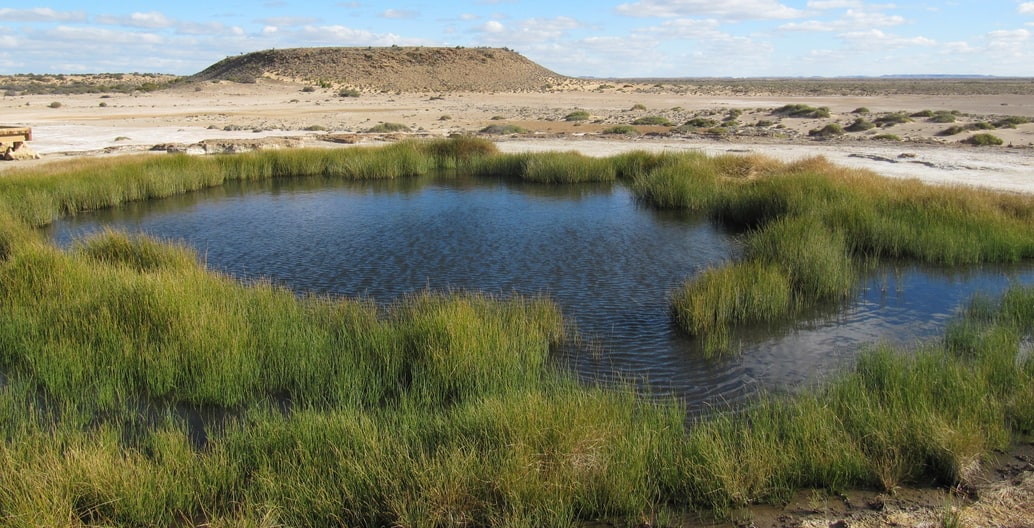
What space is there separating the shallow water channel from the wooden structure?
724 cm

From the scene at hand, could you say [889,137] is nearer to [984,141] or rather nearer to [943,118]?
[984,141]

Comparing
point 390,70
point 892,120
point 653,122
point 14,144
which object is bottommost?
point 14,144

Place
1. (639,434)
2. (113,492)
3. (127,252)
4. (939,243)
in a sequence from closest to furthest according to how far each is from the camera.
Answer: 1. (113,492)
2. (639,434)
3. (127,252)
4. (939,243)

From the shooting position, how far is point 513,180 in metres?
23.2

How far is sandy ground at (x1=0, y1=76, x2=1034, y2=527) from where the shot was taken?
5258 millimetres

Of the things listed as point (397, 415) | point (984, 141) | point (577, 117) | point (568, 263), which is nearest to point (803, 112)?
point (577, 117)

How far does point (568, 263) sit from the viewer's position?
12.9m

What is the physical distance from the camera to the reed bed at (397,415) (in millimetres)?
5062

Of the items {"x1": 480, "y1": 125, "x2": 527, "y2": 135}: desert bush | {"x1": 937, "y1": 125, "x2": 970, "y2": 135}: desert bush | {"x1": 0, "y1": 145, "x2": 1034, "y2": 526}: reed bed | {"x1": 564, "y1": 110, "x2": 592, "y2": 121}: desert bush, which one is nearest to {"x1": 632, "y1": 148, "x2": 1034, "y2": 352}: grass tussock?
{"x1": 0, "y1": 145, "x2": 1034, "y2": 526}: reed bed

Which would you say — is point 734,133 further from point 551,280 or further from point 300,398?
point 300,398

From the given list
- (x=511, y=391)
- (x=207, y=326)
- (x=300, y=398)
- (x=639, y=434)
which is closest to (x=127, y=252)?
(x=207, y=326)

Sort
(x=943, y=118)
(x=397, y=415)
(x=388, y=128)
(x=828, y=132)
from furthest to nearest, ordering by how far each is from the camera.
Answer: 1. (x=943, y=118)
2. (x=388, y=128)
3. (x=828, y=132)
4. (x=397, y=415)

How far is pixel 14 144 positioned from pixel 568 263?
1986 cm

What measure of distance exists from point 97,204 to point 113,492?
15.3 meters
